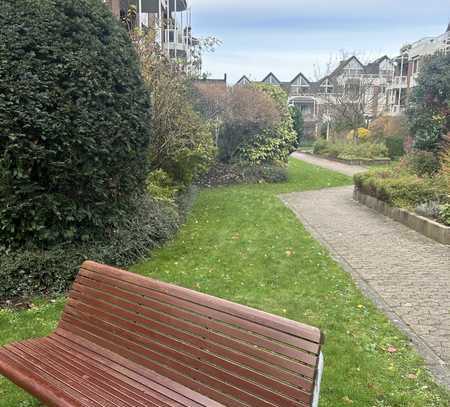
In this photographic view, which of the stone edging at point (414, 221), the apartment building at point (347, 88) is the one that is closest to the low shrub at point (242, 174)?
the apartment building at point (347, 88)

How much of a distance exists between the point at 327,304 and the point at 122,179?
313 centimetres

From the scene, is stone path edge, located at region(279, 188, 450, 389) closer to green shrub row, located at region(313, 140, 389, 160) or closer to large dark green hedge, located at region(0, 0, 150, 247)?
large dark green hedge, located at region(0, 0, 150, 247)

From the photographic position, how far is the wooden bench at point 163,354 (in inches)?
91.7

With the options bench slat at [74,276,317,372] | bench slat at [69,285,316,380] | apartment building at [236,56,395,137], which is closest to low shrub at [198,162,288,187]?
apartment building at [236,56,395,137]

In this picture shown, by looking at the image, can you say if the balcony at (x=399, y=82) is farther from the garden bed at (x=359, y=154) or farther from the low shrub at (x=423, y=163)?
the low shrub at (x=423, y=163)

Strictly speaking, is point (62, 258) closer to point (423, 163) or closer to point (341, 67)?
point (423, 163)

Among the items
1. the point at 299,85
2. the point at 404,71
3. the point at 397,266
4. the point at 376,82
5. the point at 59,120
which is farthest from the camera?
the point at 299,85

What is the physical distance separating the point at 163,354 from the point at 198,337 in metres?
0.32

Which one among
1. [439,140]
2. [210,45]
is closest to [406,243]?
[439,140]

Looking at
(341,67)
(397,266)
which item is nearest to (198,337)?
(397,266)

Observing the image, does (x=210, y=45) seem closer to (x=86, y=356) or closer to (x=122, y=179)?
(x=122, y=179)

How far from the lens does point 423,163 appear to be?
12.6m

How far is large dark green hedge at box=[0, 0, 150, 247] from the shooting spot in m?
Answer: 4.87

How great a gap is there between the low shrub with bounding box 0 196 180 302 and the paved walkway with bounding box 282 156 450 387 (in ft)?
10.7
